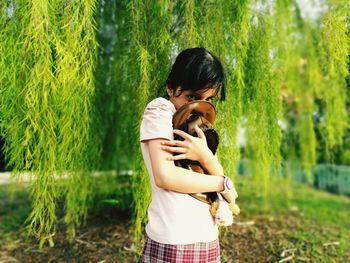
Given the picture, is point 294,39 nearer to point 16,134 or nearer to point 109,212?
point 109,212

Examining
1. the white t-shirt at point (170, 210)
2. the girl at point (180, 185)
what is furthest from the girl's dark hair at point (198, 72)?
the white t-shirt at point (170, 210)

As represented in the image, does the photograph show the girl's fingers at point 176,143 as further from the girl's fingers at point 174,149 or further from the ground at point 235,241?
the ground at point 235,241

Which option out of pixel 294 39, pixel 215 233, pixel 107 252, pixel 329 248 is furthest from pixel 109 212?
pixel 215 233

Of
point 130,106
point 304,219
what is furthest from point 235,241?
point 304,219

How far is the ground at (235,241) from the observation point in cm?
294

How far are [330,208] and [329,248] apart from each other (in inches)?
78.8

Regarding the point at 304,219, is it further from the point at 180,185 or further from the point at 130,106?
the point at 180,185

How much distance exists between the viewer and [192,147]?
1123mm

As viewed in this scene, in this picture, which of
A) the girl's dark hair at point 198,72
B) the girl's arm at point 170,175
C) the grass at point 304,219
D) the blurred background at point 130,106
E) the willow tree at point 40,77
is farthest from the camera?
the grass at point 304,219

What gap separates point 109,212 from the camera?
370 centimetres

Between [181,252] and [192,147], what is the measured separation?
27 cm

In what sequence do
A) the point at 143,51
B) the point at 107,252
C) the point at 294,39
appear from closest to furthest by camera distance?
the point at 143,51
the point at 107,252
the point at 294,39

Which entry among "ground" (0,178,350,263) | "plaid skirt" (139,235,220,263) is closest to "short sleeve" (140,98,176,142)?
"plaid skirt" (139,235,220,263)

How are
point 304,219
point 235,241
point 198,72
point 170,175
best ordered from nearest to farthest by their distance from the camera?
1. point 170,175
2. point 198,72
3. point 235,241
4. point 304,219
